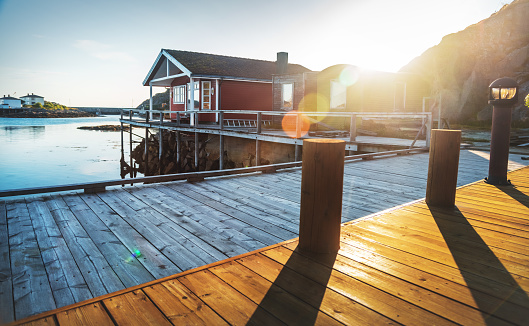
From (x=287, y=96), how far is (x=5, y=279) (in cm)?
1957

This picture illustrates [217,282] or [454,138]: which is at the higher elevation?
[454,138]

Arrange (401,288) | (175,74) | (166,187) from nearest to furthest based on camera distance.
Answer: (401,288) → (166,187) → (175,74)

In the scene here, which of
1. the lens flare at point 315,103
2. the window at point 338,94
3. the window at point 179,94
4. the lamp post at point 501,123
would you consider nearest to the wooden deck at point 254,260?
the lamp post at point 501,123

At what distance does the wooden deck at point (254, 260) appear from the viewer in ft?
6.13

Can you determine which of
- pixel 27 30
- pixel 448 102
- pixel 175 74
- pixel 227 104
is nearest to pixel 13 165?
pixel 175 74

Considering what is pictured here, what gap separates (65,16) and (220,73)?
63.2 ft

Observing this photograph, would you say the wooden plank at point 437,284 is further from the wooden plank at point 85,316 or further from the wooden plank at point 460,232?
the wooden plank at point 85,316

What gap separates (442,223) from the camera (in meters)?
3.37

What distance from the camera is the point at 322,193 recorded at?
2553mm

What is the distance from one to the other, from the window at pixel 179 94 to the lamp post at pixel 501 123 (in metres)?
21.5

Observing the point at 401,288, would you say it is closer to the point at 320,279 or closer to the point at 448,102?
the point at 320,279

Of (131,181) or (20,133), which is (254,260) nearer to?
(131,181)

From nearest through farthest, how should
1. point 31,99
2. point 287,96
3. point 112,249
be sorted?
point 112,249
point 287,96
point 31,99

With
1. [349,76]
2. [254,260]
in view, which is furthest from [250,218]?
[349,76]
